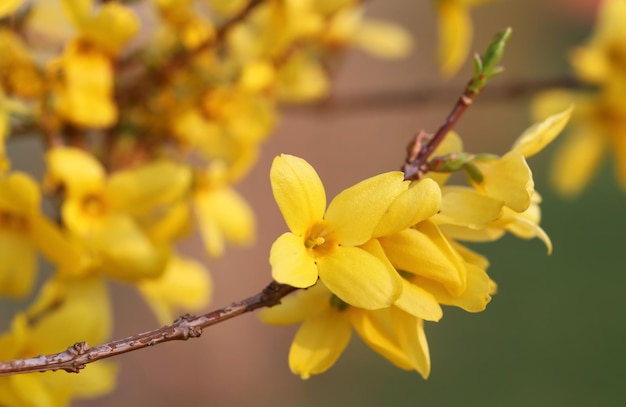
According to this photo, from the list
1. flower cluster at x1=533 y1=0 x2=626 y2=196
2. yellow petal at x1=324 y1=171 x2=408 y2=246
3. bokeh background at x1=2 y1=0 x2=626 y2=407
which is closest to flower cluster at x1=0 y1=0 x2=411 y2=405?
yellow petal at x1=324 y1=171 x2=408 y2=246

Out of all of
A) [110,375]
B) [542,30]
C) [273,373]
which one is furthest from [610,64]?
[542,30]

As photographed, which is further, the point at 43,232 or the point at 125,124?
the point at 125,124

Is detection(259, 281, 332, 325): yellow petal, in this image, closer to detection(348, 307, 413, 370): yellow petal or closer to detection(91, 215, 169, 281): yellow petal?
detection(348, 307, 413, 370): yellow petal

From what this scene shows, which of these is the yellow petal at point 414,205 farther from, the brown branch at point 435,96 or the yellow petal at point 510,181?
the brown branch at point 435,96

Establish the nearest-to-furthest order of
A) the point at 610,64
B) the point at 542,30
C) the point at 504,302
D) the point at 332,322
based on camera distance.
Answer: the point at 332,322 < the point at 610,64 < the point at 504,302 < the point at 542,30

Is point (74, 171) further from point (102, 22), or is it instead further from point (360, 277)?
point (360, 277)

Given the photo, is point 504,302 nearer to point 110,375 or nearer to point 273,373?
point 273,373
